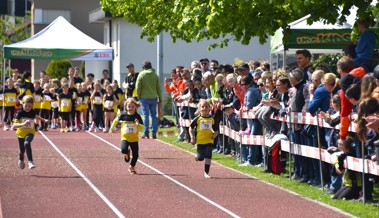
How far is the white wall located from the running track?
2898cm

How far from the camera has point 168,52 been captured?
50656mm

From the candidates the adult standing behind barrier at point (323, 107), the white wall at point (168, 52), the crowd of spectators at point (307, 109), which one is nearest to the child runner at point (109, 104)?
the crowd of spectators at point (307, 109)

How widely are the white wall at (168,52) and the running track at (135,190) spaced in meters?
29.0

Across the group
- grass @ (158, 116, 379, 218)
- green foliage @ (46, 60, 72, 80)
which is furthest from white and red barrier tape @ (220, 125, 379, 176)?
green foliage @ (46, 60, 72, 80)

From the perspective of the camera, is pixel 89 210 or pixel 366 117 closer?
pixel 366 117

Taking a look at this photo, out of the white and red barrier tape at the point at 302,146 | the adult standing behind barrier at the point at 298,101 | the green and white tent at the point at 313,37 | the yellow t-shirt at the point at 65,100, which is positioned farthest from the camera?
the yellow t-shirt at the point at 65,100

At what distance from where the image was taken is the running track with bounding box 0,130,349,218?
12.2 meters

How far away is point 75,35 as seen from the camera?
116 feet

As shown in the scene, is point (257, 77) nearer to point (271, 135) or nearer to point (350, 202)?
point (271, 135)

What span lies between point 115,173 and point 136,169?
2.49 feet

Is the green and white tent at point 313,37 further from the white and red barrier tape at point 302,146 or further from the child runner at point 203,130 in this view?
the child runner at point 203,130

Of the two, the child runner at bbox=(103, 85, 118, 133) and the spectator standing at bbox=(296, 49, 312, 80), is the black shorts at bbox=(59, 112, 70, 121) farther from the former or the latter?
the spectator standing at bbox=(296, 49, 312, 80)

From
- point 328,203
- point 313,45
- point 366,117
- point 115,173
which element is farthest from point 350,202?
point 313,45

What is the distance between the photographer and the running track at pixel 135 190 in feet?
40.0
